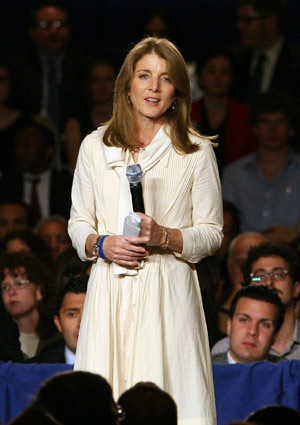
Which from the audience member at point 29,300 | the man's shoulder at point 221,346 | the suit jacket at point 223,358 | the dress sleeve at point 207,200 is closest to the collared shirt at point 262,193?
the audience member at point 29,300

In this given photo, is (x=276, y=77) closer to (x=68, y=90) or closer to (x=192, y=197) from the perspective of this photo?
(x=68, y=90)

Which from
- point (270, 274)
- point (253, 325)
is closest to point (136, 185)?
point (253, 325)

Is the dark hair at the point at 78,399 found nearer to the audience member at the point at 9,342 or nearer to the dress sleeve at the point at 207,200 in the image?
the dress sleeve at the point at 207,200

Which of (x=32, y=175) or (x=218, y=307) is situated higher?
(x=32, y=175)

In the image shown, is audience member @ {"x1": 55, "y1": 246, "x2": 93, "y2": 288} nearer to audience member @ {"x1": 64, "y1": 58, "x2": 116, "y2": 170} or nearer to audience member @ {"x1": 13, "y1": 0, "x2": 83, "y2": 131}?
audience member @ {"x1": 64, "y1": 58, "x2": 116, "y2": 170}

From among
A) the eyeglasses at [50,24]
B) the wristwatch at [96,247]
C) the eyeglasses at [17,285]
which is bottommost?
the eyeglasses at [17,285]

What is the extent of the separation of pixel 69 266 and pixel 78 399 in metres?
3.45

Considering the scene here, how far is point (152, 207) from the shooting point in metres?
3.37

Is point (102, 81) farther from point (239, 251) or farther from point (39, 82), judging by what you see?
point (239, 251)

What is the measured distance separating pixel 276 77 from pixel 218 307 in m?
2.32

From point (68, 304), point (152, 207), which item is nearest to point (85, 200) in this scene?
point (152, 207)

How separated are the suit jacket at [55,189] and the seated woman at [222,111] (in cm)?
101

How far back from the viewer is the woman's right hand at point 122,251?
323 cm

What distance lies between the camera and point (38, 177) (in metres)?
7.12
